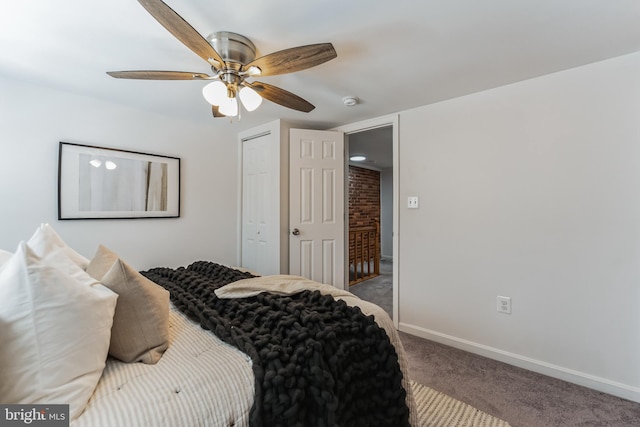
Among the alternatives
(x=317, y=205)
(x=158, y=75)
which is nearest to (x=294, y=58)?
(x=158, y=75)

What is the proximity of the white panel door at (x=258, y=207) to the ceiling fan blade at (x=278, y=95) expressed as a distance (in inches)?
44.0

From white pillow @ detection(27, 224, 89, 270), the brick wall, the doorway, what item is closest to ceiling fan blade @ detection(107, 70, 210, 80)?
white pillow @ detection(27, 224, 89, 270)

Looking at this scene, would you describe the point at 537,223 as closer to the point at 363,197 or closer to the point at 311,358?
the point at 311,358

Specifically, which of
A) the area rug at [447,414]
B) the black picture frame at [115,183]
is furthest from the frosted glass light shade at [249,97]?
the area rug at [447,414]

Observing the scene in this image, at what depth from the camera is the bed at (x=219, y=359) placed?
0.71 metres

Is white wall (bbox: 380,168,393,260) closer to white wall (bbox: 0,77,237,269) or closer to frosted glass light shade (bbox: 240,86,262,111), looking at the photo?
white wall (bbox: 0,77,237,269)

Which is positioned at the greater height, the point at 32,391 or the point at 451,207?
the point at 451,207

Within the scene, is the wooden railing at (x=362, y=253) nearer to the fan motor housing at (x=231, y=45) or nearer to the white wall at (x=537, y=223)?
the white wall at (x=537, y=223)

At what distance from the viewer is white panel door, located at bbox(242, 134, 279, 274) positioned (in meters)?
3.04

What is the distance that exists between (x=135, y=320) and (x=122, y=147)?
2.31 meters

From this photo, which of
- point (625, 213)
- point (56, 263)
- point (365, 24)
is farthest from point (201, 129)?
point (625, 213)

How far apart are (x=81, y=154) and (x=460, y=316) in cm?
357

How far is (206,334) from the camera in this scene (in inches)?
43.3

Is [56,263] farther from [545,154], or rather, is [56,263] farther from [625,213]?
[625,213]
